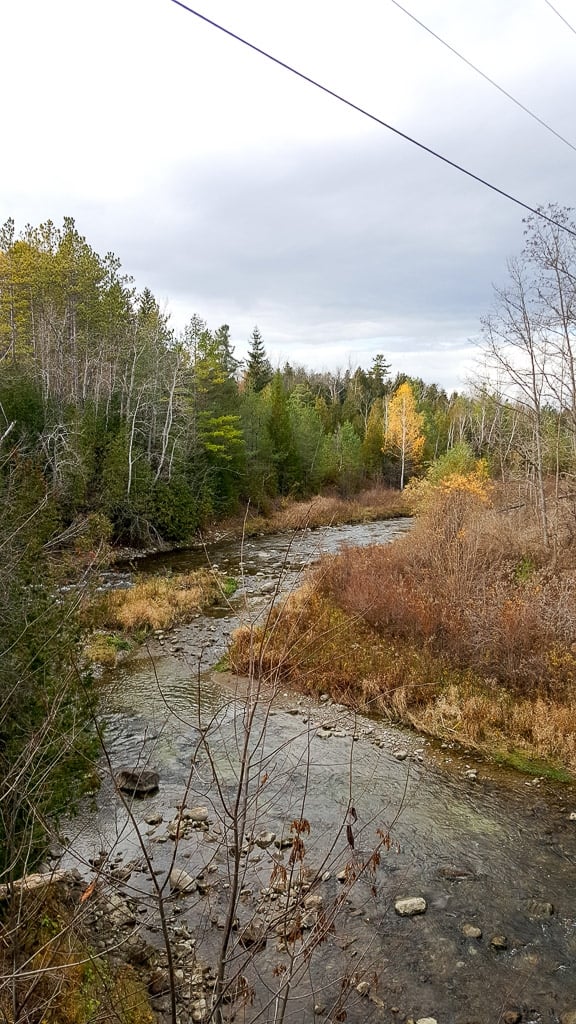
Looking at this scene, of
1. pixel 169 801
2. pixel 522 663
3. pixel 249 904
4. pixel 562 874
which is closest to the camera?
pixel 249 904

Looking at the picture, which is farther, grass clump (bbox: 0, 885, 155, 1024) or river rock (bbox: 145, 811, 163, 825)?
river rock (bbox: 145, 811, 163, 825)

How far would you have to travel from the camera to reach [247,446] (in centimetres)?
3581

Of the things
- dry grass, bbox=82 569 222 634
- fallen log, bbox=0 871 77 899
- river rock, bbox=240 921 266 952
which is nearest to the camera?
river rock, bbox=240 921 266 952

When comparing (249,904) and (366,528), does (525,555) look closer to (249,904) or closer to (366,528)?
(249,904)

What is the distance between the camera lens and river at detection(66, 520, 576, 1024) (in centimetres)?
496

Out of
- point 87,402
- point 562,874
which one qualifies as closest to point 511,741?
point 562,874

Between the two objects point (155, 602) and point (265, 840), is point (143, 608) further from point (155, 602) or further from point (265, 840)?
point (265, 840)

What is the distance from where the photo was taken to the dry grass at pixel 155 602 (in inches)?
577

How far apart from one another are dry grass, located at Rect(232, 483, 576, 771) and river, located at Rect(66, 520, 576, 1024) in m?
0.68

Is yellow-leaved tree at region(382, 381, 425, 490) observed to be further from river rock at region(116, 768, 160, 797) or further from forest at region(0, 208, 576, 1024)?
river rock at region(116, 768, 160, 797)

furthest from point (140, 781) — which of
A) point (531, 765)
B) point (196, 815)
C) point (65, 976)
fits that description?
point (531, 765)

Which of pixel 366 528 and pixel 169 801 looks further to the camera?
pixel 366 528

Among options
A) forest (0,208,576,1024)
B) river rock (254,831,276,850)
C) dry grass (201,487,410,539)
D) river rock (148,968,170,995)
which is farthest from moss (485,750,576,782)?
dry grass (201,487,410,539)

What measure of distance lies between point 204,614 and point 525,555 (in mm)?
8599
